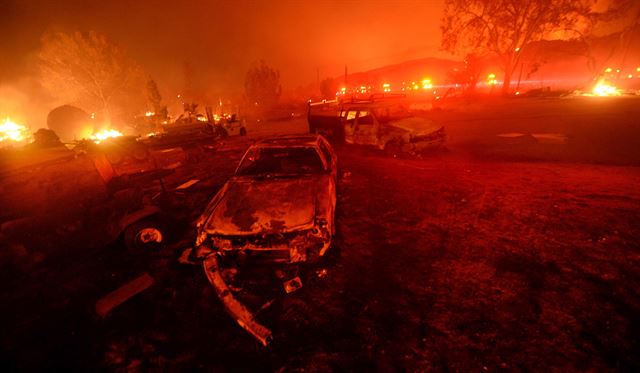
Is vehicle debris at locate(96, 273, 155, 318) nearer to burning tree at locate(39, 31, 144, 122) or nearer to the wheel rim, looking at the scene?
the wheel rim

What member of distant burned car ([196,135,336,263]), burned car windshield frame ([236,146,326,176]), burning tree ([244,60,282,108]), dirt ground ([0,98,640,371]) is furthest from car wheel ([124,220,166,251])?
burning tree ([244,60,282,108])

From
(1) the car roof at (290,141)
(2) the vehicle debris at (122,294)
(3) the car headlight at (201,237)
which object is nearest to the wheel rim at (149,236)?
(2) the vehicle debris at (122,294)

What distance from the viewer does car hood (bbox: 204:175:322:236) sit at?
3291 millimetres

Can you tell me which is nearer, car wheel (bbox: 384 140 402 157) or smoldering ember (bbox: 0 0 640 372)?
smoldering ember (bbox: 0 0 640 372)

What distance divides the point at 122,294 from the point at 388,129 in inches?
316

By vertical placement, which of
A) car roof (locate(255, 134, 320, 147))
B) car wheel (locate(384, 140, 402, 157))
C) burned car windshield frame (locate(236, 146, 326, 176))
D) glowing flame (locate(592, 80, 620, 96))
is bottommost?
car wheel (locate(384, 140, 402, 157))

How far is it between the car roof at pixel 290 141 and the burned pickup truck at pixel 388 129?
4322 mm

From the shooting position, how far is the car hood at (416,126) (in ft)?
27.8

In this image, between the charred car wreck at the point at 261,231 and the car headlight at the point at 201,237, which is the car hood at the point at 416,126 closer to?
the charred car wreck at the point at 261,231

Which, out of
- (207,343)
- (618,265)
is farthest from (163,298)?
(618,265)

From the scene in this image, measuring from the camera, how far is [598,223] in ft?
13.6

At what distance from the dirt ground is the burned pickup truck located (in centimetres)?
310

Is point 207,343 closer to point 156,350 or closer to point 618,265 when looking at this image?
point 156,350

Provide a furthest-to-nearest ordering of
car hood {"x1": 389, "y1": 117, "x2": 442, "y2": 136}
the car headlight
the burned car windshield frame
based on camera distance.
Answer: car hood {"x1": 389, "y1": 117, "x2": 442, "y2": 136}, the burned car windshield frame, the car headlight
